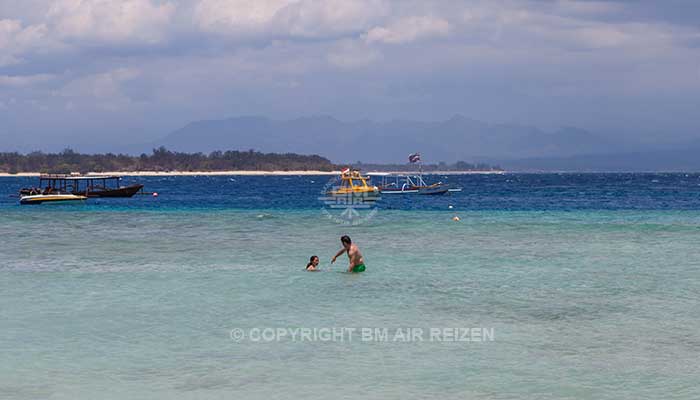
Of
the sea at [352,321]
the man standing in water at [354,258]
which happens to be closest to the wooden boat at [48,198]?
the sea at [352,321]

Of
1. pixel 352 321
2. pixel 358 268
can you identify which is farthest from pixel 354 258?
pixel 352 321

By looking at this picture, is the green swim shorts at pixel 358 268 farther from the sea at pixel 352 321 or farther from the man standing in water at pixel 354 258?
the sea at pixel 352 321

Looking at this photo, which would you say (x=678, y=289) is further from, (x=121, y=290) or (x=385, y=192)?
(x=385, y=192)

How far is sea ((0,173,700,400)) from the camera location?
47.6 feet

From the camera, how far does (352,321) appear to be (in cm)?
2003

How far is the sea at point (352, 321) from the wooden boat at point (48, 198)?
183 feet

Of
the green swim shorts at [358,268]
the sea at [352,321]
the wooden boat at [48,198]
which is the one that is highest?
the wooden boat at [48,198]

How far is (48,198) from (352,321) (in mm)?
82904

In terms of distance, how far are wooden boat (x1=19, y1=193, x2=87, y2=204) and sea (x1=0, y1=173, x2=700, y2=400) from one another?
183 ft

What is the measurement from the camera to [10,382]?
47.2 feet

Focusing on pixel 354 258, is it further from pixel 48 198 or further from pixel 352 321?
pixel 48 198

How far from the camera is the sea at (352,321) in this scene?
1451 cm

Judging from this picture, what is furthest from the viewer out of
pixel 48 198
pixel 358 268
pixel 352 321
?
pixel 48 198

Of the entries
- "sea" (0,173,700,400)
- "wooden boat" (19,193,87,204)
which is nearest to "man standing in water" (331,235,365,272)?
"sea" (0,173,700,400)
